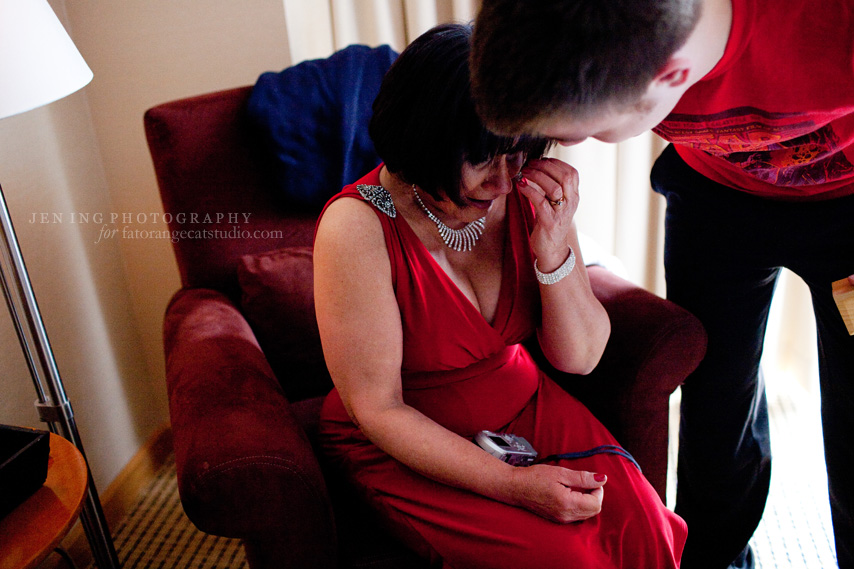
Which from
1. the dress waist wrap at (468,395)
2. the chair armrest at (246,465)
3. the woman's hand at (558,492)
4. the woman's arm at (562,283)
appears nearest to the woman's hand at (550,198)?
the woman's arm at (562,283)

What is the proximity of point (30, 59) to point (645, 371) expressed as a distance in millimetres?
1103

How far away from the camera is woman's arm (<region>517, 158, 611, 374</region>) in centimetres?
104

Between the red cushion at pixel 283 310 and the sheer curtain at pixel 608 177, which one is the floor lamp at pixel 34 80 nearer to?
the red cushion at pixel 283 310

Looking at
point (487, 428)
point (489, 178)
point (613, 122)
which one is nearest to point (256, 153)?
point (489, 178)

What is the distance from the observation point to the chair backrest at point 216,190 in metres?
1.51

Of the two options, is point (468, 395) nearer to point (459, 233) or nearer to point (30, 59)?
point (459, 233)

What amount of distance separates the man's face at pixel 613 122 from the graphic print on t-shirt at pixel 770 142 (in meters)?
0.18

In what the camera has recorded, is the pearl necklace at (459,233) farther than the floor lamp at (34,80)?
Yes

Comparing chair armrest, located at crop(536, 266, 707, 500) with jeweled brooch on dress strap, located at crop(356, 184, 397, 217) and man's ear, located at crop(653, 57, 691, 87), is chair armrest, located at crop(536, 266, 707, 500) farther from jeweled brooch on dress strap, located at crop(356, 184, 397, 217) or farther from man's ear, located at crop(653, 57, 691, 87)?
man's ear, located at crop(653, 57, 691, 87)

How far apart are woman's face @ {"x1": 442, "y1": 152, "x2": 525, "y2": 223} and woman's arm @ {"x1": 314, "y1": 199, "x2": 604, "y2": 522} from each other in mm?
156

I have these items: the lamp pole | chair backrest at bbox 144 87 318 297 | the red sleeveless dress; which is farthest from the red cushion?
the lamp pole

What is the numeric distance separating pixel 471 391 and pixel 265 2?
3.96 ft

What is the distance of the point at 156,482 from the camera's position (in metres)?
1.94

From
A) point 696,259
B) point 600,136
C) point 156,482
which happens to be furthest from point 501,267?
point 156,482
